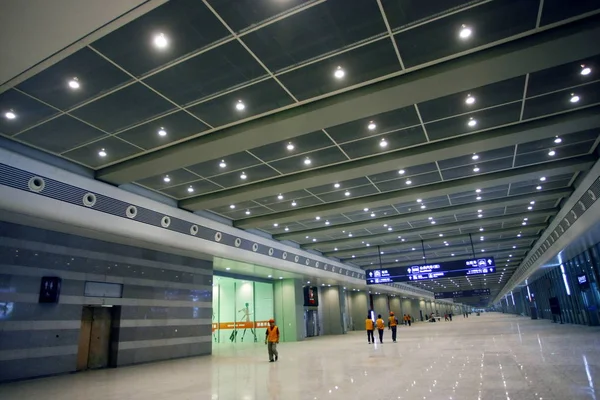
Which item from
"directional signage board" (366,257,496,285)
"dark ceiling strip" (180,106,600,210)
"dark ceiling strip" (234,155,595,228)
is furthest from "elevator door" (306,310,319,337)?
"dark ceiling strip" (180,106,600,210)

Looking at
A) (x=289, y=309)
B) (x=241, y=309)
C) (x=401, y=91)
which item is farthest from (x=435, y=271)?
(x=401, y=91)

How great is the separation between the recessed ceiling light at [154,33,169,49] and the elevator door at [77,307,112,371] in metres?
11.4

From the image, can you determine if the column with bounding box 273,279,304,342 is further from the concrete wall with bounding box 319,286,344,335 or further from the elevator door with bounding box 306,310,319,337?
the concrete wall with bounding box 319,286,344,335

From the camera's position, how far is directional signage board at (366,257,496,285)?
23719 mm

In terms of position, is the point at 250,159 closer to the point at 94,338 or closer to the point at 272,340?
the point at 272,340

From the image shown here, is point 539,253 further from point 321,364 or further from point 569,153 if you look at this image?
point 321,364

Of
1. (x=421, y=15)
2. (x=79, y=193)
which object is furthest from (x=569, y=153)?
(x=79, y=193)

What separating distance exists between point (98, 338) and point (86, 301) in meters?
1.78

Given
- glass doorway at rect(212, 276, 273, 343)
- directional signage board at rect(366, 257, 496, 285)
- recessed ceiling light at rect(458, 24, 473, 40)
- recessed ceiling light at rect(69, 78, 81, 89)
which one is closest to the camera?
recessed ceiling light at rect(458, 24, 473, 40)

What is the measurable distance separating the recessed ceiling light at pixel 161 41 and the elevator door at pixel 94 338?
449 inches

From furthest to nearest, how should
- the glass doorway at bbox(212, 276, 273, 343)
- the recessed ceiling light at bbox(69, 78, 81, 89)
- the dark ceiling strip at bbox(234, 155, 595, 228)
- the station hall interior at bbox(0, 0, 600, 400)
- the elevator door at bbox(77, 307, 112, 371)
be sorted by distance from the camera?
the glass doorway at bbox(212, 276, 273, 343), the dark ceiling strip at bbox(234, 155, 595, 228), the elevator door at bbox(77, 307, 112, 371), the recessed ceiling light at bbox(69, 78, 81, 89), the station hall interior at bbox(0, 0, 600, 400)

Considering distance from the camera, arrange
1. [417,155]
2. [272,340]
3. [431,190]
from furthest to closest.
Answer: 1. [431,190]
2. [272,340]
3. [417,155]

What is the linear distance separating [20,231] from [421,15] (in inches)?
514

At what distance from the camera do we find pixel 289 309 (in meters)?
27.3
